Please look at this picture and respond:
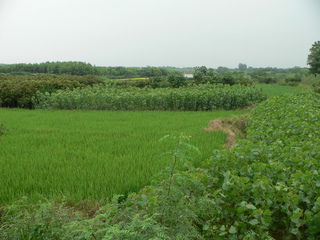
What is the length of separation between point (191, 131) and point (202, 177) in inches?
199

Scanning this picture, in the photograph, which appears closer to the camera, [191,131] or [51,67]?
[191,131]

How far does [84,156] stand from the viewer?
5922 millimetres

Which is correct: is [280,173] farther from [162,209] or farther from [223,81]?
[223,81]

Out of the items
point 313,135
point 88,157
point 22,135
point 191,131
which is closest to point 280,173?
point 313,135

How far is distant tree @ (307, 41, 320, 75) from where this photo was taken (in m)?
55.3

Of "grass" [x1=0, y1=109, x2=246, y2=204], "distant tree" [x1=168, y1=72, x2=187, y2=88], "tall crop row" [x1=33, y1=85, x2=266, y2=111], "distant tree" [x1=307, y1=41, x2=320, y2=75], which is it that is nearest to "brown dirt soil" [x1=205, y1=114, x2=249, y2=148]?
"grass" [x1=0, y1=109, x2=246, y2=204]

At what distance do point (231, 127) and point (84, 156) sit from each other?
6161 mm

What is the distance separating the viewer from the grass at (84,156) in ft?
14.2

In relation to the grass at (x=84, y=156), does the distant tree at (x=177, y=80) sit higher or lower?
higher

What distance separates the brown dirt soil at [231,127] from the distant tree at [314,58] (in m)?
52.7

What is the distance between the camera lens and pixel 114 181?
15.1 feet

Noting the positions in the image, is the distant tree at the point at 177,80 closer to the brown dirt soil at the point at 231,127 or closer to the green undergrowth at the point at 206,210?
the brown dirt soil at the point at 231,127

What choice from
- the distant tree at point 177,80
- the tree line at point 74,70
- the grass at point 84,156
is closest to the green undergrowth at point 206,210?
the grass at point 84,156

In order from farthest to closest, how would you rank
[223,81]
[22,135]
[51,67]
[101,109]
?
[51,67]
[223,81]
[101,109]
[22,135]
